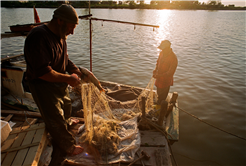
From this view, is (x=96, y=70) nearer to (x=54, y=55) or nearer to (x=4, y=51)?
(x=54, y=55)

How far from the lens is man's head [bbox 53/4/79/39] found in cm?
224

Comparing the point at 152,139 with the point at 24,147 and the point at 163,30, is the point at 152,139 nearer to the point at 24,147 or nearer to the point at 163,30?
the point at 24,147

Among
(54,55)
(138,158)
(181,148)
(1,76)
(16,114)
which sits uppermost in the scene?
(54,55)

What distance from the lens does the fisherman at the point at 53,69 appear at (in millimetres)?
2143

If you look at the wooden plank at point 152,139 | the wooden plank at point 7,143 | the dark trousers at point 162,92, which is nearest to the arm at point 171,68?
the dark trousers at point 162,92

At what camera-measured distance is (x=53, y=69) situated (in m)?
2.48

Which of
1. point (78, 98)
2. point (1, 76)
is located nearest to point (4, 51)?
point (1, 76)

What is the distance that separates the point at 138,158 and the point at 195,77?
306 inches

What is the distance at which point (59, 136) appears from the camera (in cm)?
276

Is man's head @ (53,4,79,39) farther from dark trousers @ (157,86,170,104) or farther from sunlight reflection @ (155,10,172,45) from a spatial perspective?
sunlight reflection @ (155,10,172,45)

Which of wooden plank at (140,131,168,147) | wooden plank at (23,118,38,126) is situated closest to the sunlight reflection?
wooden plank at (140,131,168,147)

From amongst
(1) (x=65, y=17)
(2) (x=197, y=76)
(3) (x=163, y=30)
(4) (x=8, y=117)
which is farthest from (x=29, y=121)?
(3) (x=163, y=30)

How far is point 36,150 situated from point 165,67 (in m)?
3.82

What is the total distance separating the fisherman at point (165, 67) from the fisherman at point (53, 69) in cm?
292
